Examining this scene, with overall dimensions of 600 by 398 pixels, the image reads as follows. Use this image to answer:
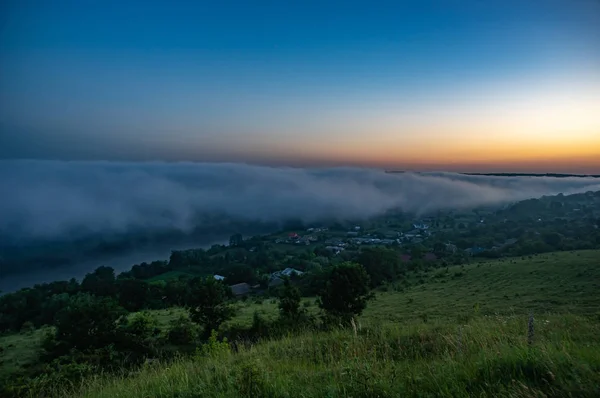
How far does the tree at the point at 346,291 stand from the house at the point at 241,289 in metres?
36.9

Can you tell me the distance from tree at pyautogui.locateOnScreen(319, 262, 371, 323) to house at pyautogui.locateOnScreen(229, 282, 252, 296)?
36.9 m

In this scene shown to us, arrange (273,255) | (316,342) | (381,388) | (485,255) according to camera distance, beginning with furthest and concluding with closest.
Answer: (273,255), (485,255), (316,342), (381,388)

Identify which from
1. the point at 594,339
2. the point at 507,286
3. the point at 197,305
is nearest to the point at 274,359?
the point at 594,339

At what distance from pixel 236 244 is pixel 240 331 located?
392 ft

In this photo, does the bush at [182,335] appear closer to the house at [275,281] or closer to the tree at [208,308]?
the tree at [208,308]

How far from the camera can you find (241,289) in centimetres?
6219

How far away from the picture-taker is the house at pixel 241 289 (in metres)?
59.2

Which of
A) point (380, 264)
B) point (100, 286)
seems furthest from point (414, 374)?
point (100, 286)

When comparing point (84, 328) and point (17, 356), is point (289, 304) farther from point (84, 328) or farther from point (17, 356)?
point (17, 356)

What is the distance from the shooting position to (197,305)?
914 inches

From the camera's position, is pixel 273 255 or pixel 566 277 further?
pixel 273 255

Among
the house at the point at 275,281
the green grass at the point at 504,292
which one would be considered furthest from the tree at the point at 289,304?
the house at the point at 275,281

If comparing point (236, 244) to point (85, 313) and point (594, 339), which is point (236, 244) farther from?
point (594, 339)

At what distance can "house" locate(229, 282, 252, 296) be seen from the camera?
5917cm
